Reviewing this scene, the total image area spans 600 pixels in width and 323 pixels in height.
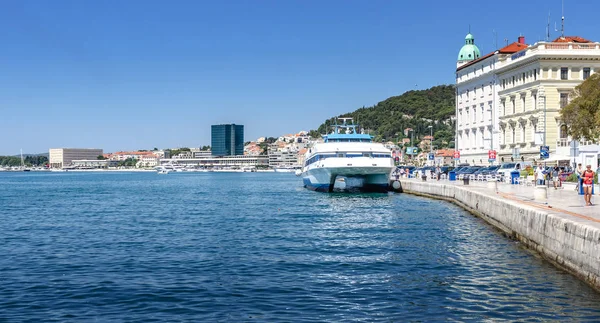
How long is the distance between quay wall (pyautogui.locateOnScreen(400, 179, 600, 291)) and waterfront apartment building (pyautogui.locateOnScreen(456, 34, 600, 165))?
1018 inches

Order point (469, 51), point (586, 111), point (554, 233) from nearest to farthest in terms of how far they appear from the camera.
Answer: point (554, 233)
point (586, 111)
point (469, 51)

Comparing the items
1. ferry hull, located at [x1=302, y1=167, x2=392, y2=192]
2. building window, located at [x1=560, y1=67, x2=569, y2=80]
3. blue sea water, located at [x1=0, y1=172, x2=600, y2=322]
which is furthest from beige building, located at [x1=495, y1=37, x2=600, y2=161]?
blue sea water, located at [x1=0, y1=172, x2=600, y2=322]

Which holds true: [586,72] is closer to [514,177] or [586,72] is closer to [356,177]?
[514,177]

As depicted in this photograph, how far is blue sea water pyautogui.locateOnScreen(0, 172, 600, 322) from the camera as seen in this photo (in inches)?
532

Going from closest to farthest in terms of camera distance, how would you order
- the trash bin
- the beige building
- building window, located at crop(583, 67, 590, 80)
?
1. the trash bin
2. the beige building
3. building window, located at crop(583, 67, 590, 80)

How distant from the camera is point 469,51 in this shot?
351 ft

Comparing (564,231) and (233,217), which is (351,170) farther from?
(564,231)

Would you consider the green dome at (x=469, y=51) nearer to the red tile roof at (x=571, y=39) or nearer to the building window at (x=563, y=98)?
the red tile roof at (x=571, y=39)

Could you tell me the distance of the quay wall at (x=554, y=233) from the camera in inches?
587

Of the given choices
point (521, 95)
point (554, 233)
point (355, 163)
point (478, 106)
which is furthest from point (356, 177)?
point (478, 106)

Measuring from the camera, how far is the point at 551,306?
13.7m

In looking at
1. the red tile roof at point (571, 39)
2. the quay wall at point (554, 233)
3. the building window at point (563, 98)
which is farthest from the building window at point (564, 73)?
the quay wall at point (554, 233)

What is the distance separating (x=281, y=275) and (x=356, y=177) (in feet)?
130

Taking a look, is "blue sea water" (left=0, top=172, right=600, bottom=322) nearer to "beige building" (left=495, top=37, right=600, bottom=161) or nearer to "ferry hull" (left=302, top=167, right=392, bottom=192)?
"ferry hull" (left=302, top=167, right=392, bottom=192)
